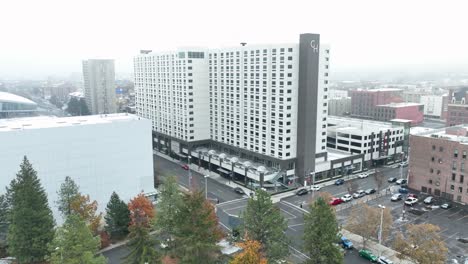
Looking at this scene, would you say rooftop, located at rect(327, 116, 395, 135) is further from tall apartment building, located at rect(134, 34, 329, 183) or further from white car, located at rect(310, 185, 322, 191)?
white car, located at rect(310, 185, 322, 191)

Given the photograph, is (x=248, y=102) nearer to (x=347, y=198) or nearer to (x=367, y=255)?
(x=347, y=198)

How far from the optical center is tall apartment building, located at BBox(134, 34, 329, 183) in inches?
2030

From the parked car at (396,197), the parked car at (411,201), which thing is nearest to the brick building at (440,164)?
the parked car at (411,201)

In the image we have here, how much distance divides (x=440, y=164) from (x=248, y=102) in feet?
93.8

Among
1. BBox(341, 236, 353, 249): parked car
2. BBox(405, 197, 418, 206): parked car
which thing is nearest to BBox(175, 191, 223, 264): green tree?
BBox(341, 236, 353, 249): parked car

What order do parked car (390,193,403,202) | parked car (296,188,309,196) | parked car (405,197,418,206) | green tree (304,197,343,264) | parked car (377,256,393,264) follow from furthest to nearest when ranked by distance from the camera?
parked car (296,188,309,196) → parked car (390,193,403,202) → parked car (405,197,418,206) → parked car (377,256,393,264) → green tree (304,197,343,264)

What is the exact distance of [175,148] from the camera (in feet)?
229

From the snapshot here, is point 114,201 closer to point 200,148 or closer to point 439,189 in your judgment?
point 200,148

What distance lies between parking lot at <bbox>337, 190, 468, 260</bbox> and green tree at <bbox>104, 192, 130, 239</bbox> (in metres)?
23.1

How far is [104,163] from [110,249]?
12.3 metres

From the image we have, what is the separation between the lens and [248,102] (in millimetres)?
57219

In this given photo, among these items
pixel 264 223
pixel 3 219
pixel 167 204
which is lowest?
pixel 3 219

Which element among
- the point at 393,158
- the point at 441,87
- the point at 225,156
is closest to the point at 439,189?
the point at 393,158

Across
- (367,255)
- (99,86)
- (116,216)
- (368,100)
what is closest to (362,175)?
(367,255)
